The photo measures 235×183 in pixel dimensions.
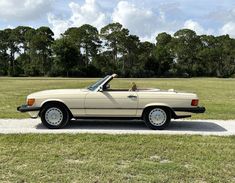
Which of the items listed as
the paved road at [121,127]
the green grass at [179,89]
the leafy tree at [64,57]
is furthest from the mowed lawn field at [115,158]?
the leafy tree at [64,57]

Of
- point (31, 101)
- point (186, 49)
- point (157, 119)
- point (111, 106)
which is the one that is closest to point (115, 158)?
point (111, 106)

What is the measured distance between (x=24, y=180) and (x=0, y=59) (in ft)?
307

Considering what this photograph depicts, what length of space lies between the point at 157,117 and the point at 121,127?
3.21 feet

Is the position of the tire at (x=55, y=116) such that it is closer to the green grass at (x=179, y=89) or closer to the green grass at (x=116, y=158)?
the green grass at (x=116, y=158)

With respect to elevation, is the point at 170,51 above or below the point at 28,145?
above

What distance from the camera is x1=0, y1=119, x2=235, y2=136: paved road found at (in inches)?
358

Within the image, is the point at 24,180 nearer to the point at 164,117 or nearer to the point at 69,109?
the point at 69,109

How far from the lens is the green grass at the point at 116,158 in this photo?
5535mm

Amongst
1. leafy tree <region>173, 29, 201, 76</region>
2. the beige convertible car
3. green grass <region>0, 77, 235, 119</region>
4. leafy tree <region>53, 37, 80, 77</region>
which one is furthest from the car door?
leafy tree <region>173, 29, 201, 76</region>

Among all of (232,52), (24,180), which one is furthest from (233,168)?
(232,52)

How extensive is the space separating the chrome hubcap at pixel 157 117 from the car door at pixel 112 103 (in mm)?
443

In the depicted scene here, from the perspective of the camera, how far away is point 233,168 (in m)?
6.02

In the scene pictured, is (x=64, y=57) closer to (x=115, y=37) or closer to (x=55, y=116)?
(x=115, y=37)

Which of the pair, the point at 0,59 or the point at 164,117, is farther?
the point at 0,59
